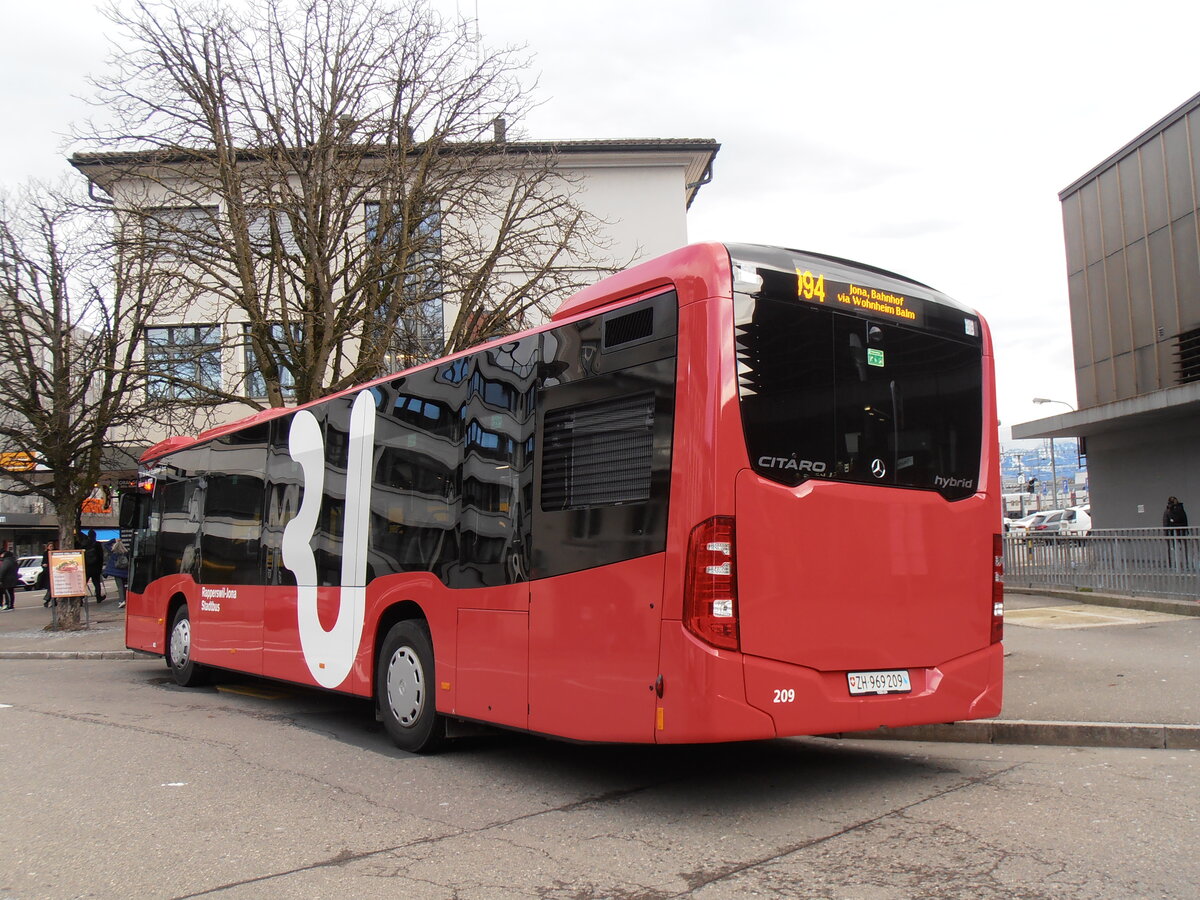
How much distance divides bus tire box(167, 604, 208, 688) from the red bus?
5.47 metres

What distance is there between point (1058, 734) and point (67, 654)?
16.2 meters

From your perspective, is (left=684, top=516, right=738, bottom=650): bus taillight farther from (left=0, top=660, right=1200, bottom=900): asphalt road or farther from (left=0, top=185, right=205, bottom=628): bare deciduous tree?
(left=0, top=185, right=205, bottom=628): bare deciduous tree

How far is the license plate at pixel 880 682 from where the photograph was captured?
589 cm

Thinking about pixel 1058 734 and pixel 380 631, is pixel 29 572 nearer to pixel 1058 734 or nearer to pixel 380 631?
pixel 380 631

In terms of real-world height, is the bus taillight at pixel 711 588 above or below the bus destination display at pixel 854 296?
below

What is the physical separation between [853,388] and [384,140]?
16.7 metres

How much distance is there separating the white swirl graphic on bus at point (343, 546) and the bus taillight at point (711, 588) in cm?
408

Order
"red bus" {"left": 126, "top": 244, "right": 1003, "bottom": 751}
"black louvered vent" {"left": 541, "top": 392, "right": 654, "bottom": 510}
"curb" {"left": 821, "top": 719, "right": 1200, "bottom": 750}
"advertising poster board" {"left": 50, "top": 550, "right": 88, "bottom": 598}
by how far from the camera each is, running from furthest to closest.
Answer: "advertising poster board" {"left": 50, "top": 550, "right": 88, "bottom": 598}, "curb" {"left": 821, "top": 719, "right": 1200, "bottom": 750}, "black louvered vent" {"left": 541, "top": 392, "right": 654, "bottom": 510}, "red bus" {"left": 126, "top": 244, "right": 1003, "bottom": 751}

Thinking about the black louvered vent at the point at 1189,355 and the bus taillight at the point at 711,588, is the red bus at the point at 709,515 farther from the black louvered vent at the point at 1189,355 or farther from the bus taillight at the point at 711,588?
the black louvered vent at the point at 1189,355

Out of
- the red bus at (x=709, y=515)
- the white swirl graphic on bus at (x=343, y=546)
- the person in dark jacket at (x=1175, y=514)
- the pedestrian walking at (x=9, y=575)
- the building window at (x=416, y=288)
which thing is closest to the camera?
the red bus at (x=709, y=515)

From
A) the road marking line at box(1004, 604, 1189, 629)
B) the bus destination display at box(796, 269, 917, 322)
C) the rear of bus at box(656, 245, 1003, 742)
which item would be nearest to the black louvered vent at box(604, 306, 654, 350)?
the rear of bus at box(656, 245, 1003, 742)

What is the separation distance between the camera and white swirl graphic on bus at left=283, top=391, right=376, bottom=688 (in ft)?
28.9

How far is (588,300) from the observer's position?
660cm

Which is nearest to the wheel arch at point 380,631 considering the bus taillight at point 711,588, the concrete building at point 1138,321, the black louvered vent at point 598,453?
the black louvered vent at point 598,453
